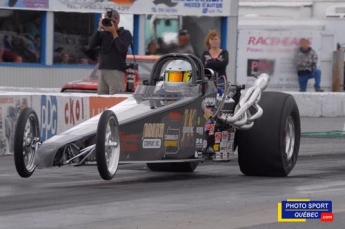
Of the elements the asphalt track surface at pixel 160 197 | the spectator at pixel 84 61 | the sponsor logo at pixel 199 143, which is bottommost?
the asphalt track surface at pixel 160 197

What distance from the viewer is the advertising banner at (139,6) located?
25688 mm

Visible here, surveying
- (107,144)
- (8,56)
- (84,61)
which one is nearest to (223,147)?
(107,144)

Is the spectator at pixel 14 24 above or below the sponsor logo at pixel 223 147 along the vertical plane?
above

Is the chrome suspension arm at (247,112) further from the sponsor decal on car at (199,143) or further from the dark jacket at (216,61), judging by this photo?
the dark jacket at (216,61)

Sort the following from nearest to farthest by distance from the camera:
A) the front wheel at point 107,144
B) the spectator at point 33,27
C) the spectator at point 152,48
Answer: the front wheel at point 107,144 → the spectator at point 33,27 → the spectator at point 152,48

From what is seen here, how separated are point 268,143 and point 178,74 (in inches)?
49.7

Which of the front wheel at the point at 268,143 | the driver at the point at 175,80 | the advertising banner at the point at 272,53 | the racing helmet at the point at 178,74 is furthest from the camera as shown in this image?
the advertising banner at the point at 272,53

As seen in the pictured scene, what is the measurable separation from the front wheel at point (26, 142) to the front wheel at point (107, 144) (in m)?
0.79

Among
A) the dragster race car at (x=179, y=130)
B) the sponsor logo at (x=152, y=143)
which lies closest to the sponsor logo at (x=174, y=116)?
the dragster race car at (x=179, y=130)

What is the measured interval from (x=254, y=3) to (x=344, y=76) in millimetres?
5410

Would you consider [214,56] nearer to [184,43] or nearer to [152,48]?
[184,43]

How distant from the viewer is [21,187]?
11.3 meters

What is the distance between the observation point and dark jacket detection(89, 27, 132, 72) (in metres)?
16.4

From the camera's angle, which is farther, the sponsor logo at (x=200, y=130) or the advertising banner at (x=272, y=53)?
the advertising banner at (x=272, y=53)
